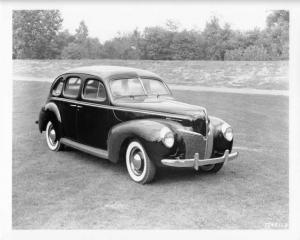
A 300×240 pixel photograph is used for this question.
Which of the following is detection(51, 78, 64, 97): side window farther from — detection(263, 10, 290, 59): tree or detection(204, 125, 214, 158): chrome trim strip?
detection(263, 10, 290, 59): tree

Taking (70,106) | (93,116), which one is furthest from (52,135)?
(93,116)

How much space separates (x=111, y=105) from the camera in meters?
5.68

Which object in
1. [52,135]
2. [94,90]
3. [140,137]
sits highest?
[94,90]

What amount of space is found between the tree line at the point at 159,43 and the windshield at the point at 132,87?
317mm

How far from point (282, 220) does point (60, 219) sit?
8.14 feet

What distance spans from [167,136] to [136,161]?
1.85ft

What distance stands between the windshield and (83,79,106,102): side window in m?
0.17

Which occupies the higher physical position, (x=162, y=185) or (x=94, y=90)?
(x=94, y=90)

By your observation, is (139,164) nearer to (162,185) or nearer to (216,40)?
(162,185)

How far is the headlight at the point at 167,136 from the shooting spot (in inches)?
196

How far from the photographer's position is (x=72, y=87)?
6336 mm

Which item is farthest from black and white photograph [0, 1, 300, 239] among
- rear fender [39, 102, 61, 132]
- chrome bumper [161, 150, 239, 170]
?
rear fender [39, 102, 61, 132]

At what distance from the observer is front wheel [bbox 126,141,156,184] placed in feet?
17.0

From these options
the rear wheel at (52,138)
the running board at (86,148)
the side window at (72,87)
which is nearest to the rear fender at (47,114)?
the rear wheel at (52,138)
